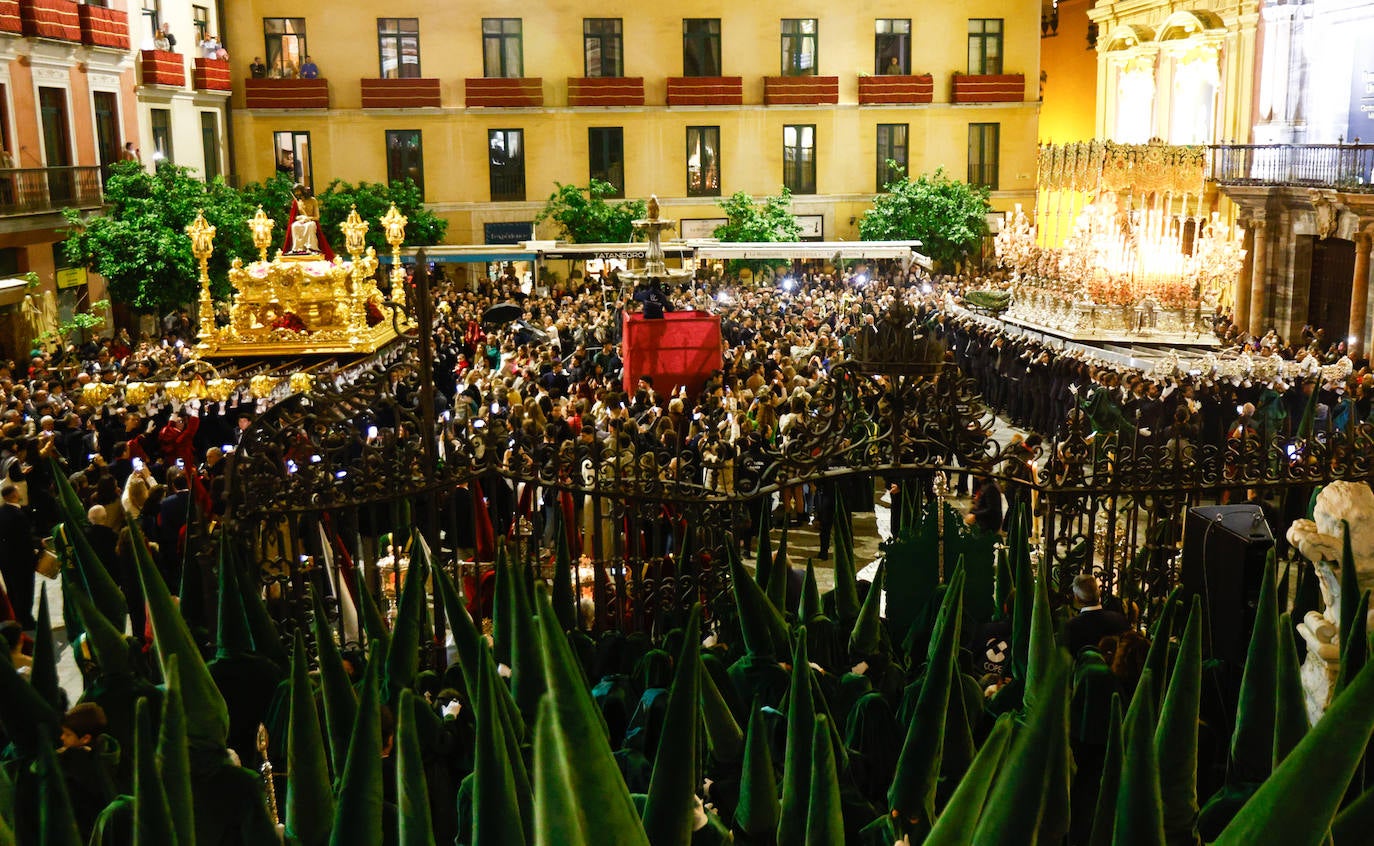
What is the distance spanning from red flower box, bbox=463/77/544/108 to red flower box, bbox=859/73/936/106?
9005mm

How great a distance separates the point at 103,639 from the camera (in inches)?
197

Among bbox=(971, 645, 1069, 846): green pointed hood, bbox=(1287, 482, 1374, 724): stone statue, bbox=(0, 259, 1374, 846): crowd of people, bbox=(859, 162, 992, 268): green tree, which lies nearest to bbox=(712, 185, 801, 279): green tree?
bbox=(859, 162, 992, 268): green tree

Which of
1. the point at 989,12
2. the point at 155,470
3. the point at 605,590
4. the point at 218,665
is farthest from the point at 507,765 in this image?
the point at 989,12

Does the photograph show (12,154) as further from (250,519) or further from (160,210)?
(250,519)

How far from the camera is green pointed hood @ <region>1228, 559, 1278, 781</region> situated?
168 inches

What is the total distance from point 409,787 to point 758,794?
118cm

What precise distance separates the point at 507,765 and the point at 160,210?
2249 cm

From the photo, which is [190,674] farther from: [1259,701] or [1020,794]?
[1259,701]

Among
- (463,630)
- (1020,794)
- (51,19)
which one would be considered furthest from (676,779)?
(51,19)

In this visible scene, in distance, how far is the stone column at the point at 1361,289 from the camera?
66.2 feet

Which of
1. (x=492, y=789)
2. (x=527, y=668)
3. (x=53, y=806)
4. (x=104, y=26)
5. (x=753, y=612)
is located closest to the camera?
(x=492, y=789)

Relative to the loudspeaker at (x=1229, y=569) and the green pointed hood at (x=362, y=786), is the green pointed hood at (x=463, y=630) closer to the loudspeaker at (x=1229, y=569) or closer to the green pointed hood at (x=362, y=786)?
the green pointed hood at (x=362, y=786)

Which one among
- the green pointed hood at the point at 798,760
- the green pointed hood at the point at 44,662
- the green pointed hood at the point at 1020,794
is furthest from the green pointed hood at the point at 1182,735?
the green pointed hood at the point at 44,662

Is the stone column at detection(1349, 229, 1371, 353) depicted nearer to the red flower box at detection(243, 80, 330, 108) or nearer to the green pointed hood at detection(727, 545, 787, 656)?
the green pointed hood at detection(727, 545, 787, 656)
